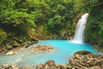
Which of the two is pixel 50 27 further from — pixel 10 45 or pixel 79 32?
pixel 10 45

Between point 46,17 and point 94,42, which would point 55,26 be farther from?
point 94,42

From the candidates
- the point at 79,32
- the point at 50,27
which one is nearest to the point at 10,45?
the point at 50,27

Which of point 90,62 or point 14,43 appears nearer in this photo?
point 90,62

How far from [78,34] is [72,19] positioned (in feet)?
12.4

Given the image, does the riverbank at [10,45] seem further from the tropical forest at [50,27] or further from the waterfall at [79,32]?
the waterfall at [79,32]

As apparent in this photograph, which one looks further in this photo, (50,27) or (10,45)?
(50,27)

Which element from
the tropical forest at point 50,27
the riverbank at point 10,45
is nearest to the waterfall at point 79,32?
the tropical forest at point 50,27

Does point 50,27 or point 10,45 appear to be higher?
point 50,27

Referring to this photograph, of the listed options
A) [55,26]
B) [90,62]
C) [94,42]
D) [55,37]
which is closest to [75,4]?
[55,26]

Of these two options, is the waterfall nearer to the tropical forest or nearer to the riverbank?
the tropical forest

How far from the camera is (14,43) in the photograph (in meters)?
9.00

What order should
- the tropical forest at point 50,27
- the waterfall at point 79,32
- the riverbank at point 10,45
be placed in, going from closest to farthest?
the riverbank at point 10,45
the tropical forest at point 50,27
the waterfall at point 79,32

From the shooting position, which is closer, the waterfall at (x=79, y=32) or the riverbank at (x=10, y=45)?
the riverbank at (x=10, y=45)

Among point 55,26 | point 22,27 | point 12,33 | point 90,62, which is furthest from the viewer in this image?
point 55,26
